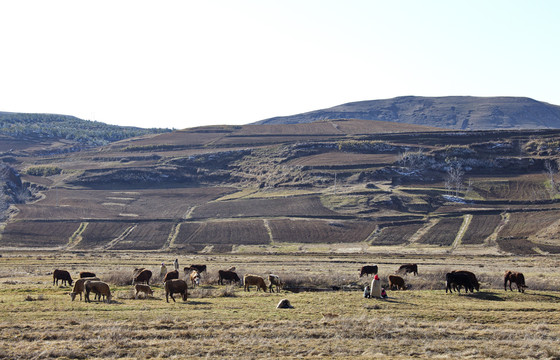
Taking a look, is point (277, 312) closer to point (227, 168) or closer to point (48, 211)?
point (48, 211)

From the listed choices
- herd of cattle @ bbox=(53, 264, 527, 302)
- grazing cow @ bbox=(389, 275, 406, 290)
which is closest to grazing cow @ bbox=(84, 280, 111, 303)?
herd of cattle @ bbox=(53, 264, 527, 302)

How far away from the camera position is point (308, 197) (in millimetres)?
138375

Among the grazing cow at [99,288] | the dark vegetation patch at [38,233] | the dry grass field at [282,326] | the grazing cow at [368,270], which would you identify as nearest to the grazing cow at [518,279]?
the dry grass field at [282,326]

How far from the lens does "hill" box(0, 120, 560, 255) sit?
100562mm

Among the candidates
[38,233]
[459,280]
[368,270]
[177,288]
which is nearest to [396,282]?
[459,280]

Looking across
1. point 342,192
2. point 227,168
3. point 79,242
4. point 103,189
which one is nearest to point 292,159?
point 227,168

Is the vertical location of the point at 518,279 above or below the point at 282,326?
above

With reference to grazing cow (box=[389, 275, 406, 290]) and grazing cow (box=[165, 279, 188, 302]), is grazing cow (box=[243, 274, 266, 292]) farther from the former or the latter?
grazing cow (box=[389, 275, 406, 290])

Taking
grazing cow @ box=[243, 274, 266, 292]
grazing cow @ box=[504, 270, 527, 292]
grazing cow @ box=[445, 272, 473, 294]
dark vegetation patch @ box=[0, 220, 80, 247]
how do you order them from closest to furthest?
grazing cow @ box=[445, 272, 473, 294] < grazing cow @ box=[504, 270, 527, 292] < grazing cow @ box=[243, 274, 266, 292] < dark vegetation patch @ box=[0, 220, 80, 247]

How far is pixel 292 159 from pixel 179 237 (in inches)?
2984

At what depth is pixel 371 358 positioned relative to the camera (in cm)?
1789

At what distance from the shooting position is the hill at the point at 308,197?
100562 mm

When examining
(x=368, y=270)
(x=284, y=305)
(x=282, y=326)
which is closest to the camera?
(x=282, y=326)

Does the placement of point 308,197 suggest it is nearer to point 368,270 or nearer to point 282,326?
point 368,270
